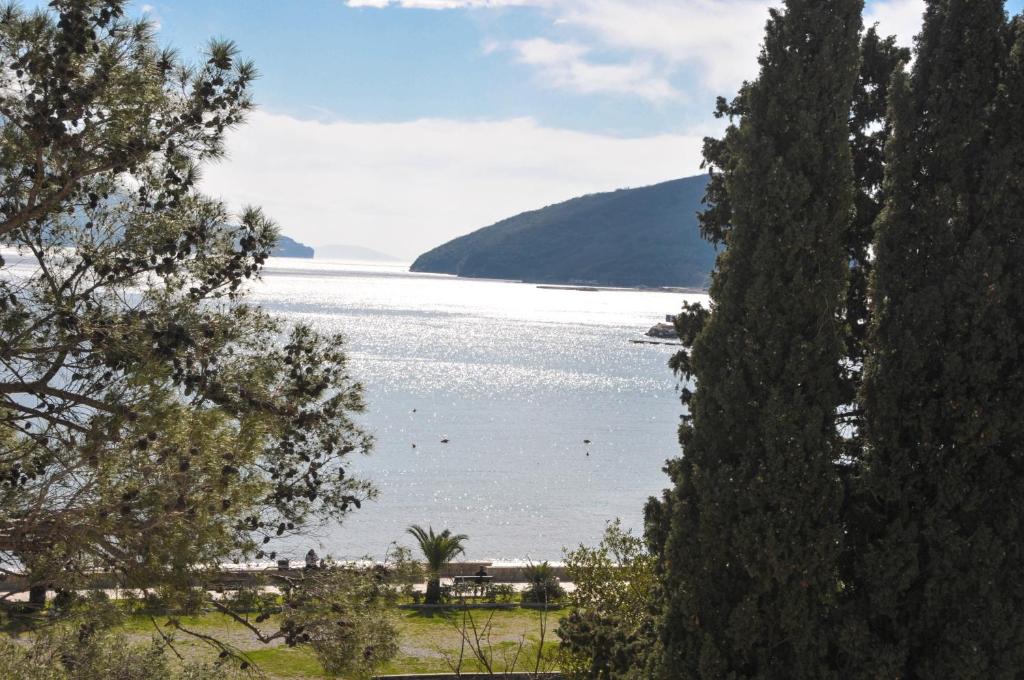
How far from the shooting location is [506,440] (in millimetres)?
62844

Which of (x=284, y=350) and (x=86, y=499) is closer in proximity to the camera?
(x=86, y=499)

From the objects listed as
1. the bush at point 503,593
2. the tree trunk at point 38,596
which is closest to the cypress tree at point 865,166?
the tree trunk at point 38,596

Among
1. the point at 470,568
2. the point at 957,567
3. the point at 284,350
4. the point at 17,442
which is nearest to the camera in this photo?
the point at 17,442

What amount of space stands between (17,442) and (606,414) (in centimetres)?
7005

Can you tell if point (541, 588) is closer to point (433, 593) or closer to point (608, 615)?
point (433, 593)

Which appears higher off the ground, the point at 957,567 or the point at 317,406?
the point at 317,406

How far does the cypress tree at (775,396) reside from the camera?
32.8 feet

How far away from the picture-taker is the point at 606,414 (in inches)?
3004

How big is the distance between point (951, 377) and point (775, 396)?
5.86 feet

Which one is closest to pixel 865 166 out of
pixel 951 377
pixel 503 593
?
pixel 951 377

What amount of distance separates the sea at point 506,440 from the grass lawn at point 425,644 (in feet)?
6.82

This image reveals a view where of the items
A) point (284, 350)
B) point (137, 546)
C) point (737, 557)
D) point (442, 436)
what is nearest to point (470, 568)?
point (737, 557)

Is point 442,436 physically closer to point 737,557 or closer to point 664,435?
point 664,435

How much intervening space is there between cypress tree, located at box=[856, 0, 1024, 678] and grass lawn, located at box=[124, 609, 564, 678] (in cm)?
583
